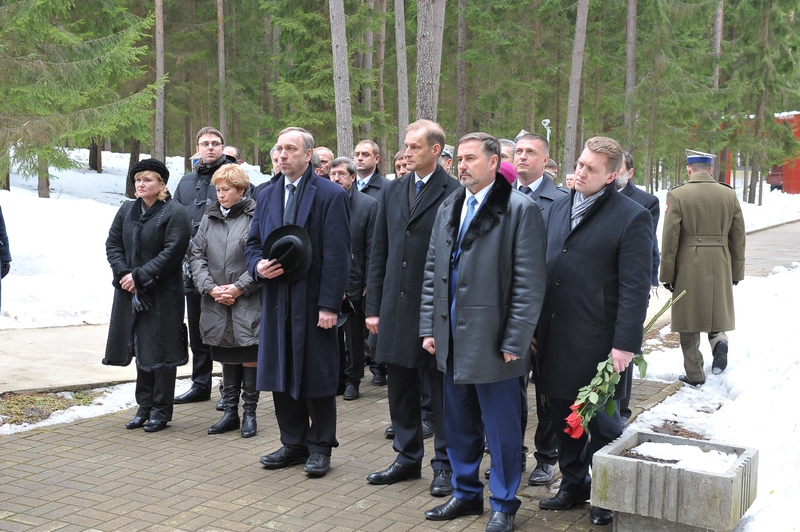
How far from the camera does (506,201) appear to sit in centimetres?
437

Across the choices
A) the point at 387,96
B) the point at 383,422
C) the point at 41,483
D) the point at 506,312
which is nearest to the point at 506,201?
the point at 506,312

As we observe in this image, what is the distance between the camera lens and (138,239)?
6.45 m

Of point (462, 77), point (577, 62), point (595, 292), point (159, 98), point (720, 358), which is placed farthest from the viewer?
point (462, 77)

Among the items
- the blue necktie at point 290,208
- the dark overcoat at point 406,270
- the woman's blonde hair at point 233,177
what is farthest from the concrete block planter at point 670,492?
the woman's blonde hair at point 233,177

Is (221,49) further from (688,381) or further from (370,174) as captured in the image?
(688,381)

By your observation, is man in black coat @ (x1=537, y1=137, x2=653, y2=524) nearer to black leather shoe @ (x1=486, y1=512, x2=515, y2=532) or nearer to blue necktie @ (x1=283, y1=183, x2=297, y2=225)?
black leather shoe @ (x1=486, y1=512, x2=515, y2=532)

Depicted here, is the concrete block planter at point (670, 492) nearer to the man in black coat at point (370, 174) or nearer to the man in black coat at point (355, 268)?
the man in black coat at point (355, 268)

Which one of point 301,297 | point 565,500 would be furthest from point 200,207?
point 565,500

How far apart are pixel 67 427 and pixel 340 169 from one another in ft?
10.5

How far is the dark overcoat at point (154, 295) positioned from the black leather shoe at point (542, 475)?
2.93 m

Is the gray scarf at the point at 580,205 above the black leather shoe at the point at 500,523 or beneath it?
above

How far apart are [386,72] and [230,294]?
28.5 m

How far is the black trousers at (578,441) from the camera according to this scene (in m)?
4.61

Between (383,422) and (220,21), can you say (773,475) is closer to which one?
(383,422)
